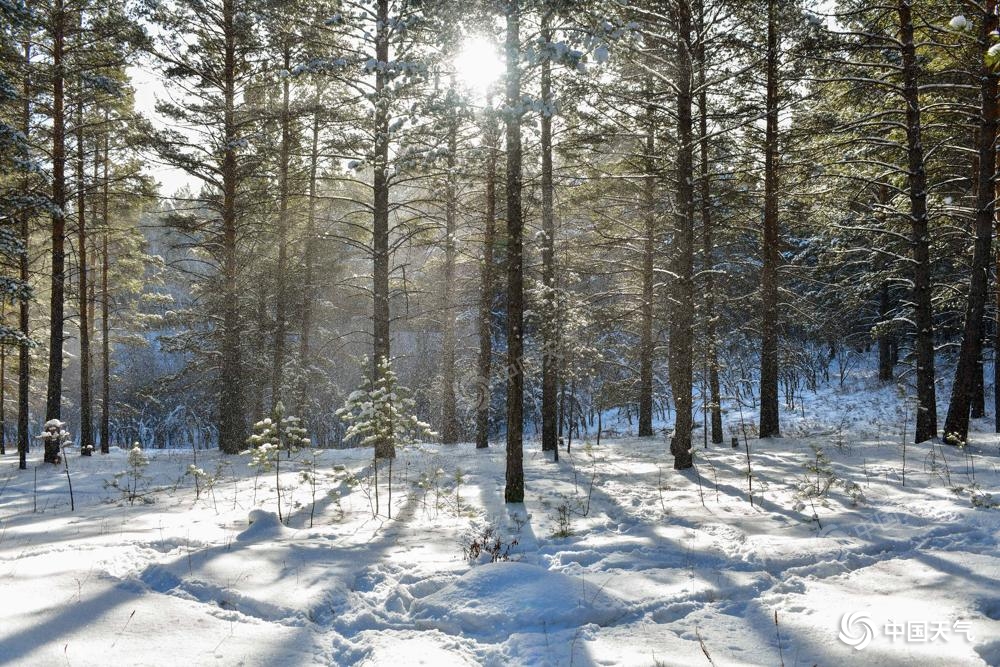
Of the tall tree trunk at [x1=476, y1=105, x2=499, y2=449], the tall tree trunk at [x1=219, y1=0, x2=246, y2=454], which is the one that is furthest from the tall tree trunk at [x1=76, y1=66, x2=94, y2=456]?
the tall tree trunk at [x1=476, y1=105, x2=499, y2=449]

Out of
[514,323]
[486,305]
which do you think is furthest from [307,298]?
[514,323]

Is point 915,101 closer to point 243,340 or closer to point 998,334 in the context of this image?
point 998,334

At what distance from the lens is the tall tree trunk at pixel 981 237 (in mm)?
9867

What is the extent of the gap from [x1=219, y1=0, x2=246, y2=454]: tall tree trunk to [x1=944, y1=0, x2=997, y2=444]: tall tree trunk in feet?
52.6

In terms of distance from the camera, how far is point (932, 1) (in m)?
10.5

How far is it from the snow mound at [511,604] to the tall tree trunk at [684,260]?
584 cm

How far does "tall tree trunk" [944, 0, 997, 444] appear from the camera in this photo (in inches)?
388

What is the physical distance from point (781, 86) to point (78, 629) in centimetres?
1522

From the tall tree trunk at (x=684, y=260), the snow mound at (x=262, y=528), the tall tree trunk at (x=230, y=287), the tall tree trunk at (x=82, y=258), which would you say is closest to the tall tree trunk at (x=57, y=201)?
the tall tree trunk at (x=82, y=258)

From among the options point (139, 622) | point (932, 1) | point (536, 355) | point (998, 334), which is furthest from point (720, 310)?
point (139, 622)

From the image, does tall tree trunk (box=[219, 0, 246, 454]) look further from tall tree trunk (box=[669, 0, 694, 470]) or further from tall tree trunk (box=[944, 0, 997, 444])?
tall tree trunk (box=[944, 0, 997, 444])

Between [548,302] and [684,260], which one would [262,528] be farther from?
[684,260]

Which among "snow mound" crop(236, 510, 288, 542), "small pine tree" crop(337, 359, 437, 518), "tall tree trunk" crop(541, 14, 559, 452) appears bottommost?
"snow mound" crop(236, 510, 288, 542)

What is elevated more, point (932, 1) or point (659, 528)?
point (932, 1)
